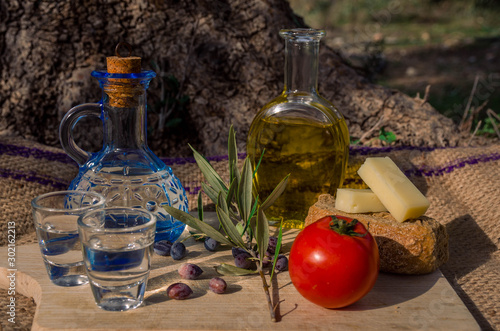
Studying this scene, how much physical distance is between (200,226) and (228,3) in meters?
1.70

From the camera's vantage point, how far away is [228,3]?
2.96m

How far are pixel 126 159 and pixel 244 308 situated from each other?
0.58 m

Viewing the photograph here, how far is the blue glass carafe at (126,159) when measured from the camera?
1627 mm

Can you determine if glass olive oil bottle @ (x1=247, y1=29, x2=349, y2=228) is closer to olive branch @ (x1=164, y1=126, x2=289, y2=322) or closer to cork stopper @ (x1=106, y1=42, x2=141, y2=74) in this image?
olive branch @ (x1=164, y1=126, x2=289, y2=322)

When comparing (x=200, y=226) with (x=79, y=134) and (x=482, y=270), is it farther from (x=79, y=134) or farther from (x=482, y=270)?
(x=79, y=134)

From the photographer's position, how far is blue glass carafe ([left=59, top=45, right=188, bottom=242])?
1.63 m

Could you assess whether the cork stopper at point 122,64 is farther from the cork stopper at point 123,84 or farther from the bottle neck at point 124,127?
the bottle neck at point 124,127

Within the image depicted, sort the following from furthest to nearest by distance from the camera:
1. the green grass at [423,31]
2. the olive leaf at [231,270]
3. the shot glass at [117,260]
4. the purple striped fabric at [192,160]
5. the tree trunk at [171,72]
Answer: the green grass at [423,31] < the tree trunk at [171,72] < the purple striped fabric at [192,160] < the olive leaf at [231,270] < the shot glass at [117,260]

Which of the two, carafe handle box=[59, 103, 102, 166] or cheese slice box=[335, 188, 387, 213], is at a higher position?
carafe handle box=[59, 103, 102, 166]

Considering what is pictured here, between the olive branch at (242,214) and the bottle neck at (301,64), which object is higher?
the bottle neck at (301,64)

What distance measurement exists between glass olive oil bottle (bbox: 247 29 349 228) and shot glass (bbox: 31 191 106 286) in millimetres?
616

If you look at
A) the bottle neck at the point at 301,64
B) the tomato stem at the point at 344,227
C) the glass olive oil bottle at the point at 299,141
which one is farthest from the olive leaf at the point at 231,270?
the bottle neck at the point at 301,64

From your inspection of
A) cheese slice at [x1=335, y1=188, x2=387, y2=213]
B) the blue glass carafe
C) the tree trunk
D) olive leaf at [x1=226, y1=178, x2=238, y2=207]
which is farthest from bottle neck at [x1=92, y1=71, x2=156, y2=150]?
the tree trunk

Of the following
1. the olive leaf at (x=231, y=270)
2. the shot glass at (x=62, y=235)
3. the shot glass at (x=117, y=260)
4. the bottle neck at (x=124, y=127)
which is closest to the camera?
the shot glass at (x=117, y=260)
